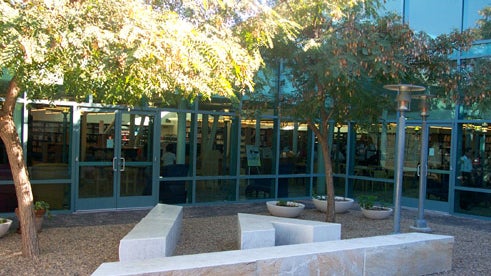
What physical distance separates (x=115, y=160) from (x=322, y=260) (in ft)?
20.8

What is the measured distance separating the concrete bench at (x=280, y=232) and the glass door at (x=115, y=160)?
436 cm

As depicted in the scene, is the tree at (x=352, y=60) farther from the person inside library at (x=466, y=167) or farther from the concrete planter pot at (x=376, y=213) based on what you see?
the person inside library at (x=466, y=167)

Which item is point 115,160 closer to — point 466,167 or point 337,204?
point 337,204

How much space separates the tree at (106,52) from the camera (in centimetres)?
438

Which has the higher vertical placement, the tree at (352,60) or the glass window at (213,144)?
Answer: the tree at (352,60)

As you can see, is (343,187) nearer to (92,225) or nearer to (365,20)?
(365,20)

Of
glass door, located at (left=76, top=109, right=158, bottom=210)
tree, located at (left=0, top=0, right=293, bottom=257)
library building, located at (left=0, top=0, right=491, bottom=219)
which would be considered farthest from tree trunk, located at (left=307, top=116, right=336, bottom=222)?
glass door, located at (left=76, top=109, right=158, bottom=210)

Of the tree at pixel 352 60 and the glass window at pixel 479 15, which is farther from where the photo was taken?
the glass window at pixel 479 15

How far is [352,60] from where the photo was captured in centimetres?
Result: 698

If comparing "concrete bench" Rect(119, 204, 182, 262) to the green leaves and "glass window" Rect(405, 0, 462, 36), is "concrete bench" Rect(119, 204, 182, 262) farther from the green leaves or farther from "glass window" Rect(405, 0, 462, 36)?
"glass window" Rect(405, 0, 462, 36)

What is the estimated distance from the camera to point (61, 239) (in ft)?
24.0

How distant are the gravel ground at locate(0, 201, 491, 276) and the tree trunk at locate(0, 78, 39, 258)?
23cm

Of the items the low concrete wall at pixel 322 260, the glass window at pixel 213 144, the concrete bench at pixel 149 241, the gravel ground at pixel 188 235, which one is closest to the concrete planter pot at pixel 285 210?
the gravel ground at pixel 188 235

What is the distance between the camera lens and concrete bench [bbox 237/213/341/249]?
6133 mm
